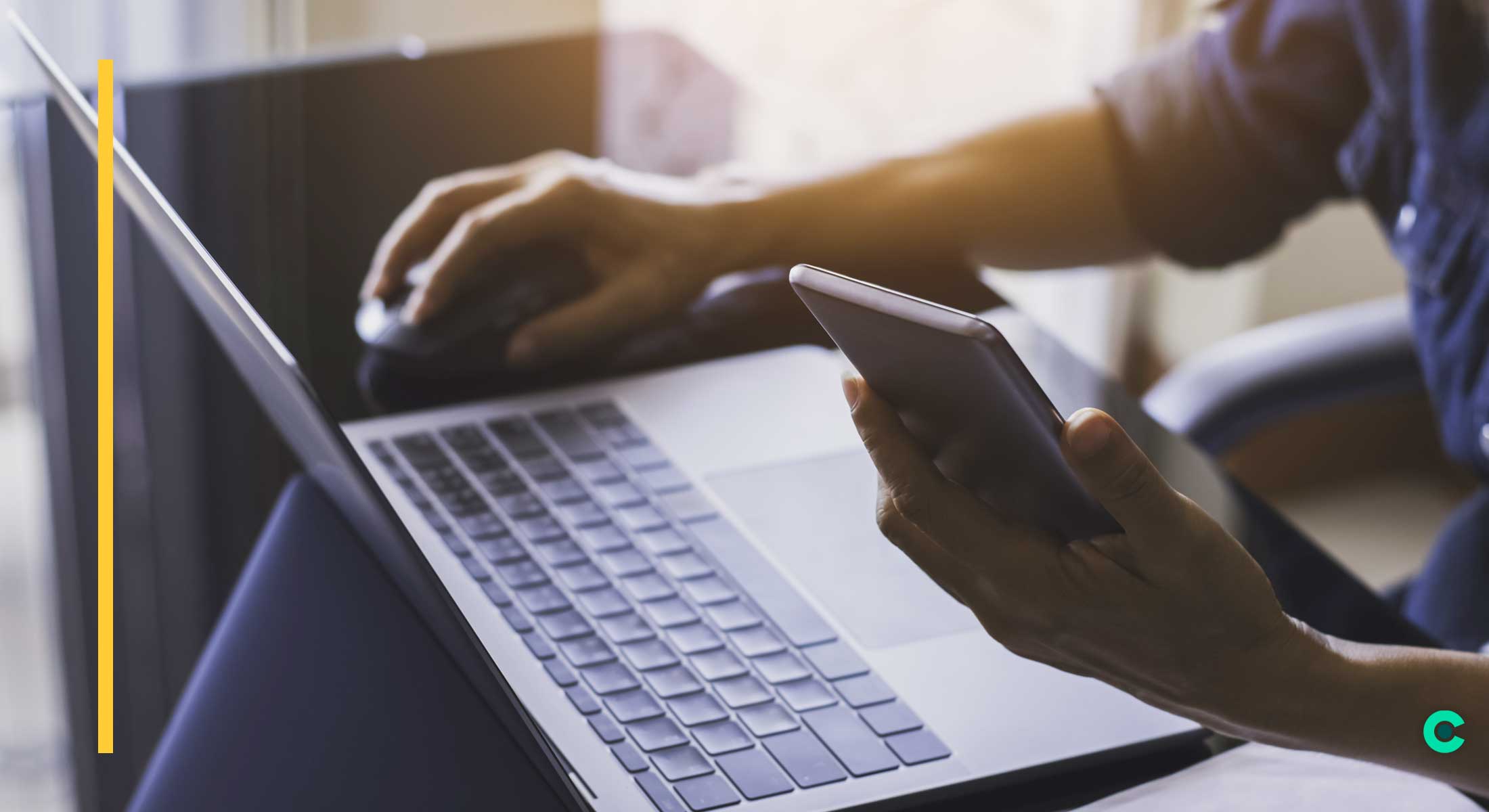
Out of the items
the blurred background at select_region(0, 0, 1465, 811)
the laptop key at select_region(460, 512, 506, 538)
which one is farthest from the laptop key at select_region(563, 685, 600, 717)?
the blurred background at select_region(0, 0, 1465, 811)

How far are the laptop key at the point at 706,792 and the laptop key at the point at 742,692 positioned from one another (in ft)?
0.12

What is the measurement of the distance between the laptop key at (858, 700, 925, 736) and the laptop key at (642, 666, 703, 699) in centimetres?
6

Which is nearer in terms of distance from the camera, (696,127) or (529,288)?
(529,288)

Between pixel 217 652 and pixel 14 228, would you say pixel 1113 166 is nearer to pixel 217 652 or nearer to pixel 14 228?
pixel 217 652

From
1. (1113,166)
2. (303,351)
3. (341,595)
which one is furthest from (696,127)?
(341,595)

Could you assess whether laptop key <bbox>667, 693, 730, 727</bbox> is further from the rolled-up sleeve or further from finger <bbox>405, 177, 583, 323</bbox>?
the rolled-up sleeve

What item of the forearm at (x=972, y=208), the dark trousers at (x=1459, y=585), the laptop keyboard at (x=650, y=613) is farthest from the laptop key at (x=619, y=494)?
the dark trousers at (x=1459, y=585)

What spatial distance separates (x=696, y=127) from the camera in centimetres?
98

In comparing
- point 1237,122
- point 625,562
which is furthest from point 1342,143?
point 625,562

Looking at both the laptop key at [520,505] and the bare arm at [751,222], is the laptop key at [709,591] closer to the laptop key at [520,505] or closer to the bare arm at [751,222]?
the laptop key at [520,505]

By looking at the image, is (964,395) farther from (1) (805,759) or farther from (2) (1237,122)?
(2) (1237,122)

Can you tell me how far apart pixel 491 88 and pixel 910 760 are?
2.18ft

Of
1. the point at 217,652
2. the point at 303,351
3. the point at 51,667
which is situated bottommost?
the point at 51,667

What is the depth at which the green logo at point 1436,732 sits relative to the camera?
42cm
